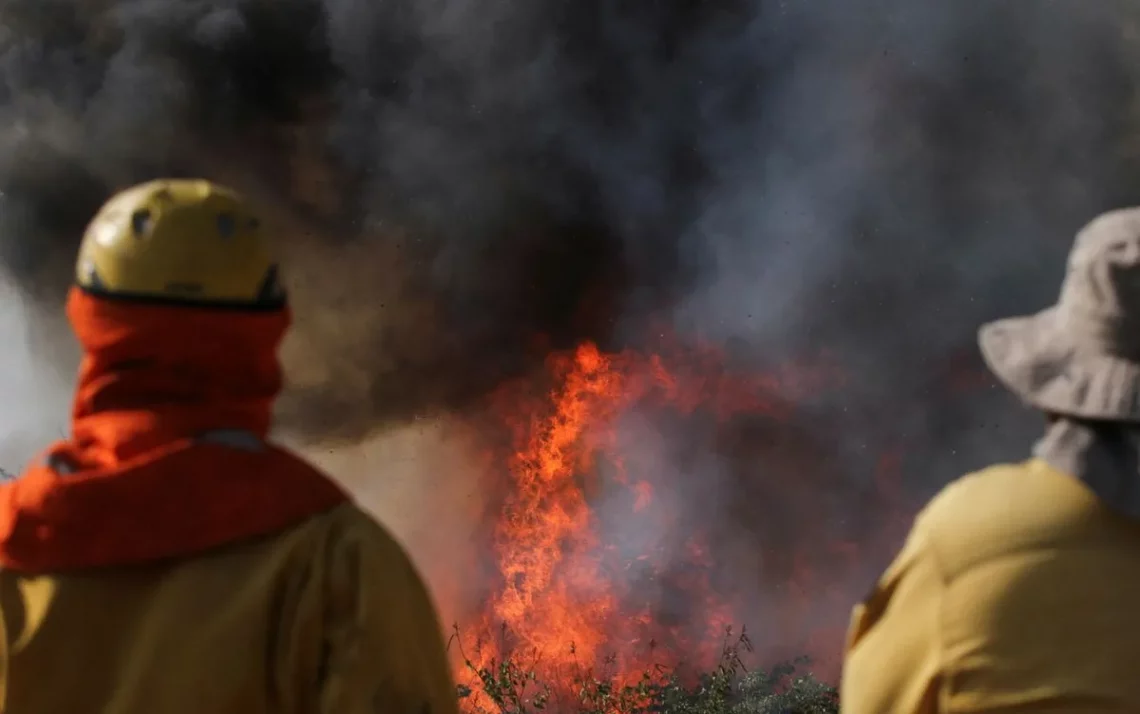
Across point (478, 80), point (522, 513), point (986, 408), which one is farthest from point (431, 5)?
point (986, 408)

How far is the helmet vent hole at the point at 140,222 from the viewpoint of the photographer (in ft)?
6.04

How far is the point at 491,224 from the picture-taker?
1018cm

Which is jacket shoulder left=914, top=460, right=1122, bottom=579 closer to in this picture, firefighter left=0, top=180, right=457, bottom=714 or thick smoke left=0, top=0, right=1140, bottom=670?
firefighter left=0, top=180, right=457, bottom=714

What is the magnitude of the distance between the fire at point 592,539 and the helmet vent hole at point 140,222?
708 centimetres

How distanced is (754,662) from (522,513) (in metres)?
2.28

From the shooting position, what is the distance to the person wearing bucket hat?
1.77m

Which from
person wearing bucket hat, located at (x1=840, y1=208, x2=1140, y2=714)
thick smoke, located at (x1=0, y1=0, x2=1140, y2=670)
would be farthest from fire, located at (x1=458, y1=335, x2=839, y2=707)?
person wearing bucket hat, located at (x1=840, y1=208, x2=1140, y2=714)

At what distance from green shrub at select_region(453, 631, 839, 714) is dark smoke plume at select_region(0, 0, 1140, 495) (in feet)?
8.13

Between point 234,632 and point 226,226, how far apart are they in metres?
0.63

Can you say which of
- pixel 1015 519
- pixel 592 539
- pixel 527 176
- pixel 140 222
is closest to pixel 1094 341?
pixel 1015 519

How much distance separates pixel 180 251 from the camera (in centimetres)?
182

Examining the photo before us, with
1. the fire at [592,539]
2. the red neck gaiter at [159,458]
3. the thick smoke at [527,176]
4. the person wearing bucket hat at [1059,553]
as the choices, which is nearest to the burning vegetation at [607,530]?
the fire at [592,539]

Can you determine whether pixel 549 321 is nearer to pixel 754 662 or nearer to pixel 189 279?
pixel 754 662

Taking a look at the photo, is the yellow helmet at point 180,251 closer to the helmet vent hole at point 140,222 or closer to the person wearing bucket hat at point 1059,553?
the helmet vent hole at point 140,222
